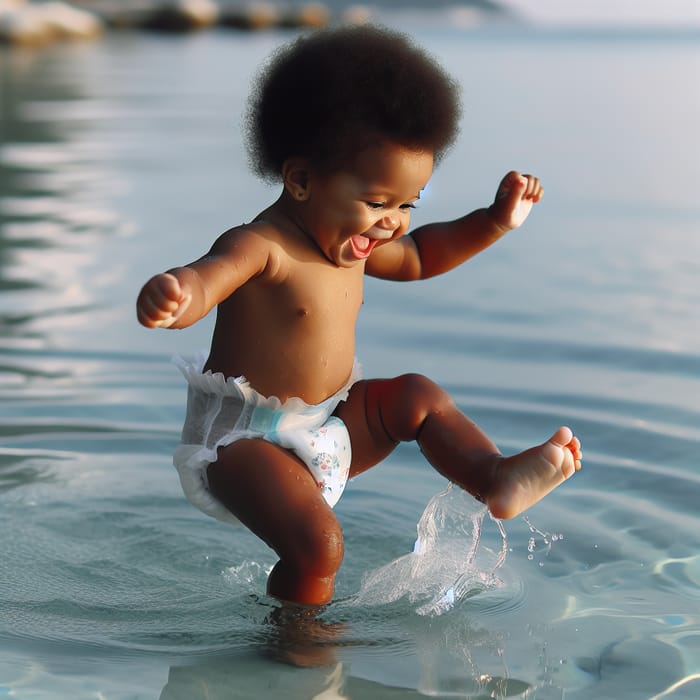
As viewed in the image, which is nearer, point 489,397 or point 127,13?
point 489,397

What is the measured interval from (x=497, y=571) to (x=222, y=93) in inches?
535

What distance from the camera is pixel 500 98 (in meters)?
15.3

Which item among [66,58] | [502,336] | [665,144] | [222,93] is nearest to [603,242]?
[502,336]

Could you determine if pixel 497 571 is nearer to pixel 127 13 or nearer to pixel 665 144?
pixel 665 144

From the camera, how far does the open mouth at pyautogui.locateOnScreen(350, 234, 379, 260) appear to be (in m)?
2.99

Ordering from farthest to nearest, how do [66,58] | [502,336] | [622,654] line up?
[66,58] < [502,336] < [622,654]

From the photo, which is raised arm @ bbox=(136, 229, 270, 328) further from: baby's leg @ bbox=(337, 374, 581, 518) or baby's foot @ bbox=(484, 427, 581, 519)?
baby's foot @ bbox=(484, 427, 581, 519)

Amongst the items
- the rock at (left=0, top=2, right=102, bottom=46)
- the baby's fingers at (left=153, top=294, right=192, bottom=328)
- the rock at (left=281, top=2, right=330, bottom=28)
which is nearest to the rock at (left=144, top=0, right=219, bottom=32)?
the rock at (left=281, top=2, right=330, bottom=28)

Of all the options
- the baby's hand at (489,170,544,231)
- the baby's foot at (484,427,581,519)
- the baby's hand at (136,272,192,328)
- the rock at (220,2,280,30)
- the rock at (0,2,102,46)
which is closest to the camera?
the baby's hand at (136,272,192,328)

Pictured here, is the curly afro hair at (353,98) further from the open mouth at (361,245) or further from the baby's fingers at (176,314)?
the baby's fingers at (176,314)

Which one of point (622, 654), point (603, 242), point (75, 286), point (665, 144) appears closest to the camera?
point (622, 654)

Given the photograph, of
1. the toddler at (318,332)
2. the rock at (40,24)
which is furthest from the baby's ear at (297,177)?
the rock at (40,24)

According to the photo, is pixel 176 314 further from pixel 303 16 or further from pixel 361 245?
pixel 303 16

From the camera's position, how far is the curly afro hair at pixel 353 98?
285 centimetres
